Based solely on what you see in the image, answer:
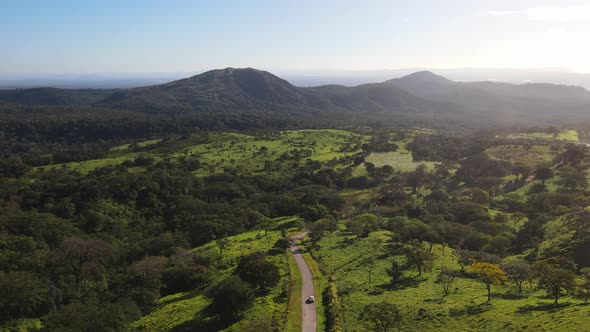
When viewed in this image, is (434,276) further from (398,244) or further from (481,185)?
(481,185)

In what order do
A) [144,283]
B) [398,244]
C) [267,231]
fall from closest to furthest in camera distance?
[144,283] → [398,244] → [267,231]

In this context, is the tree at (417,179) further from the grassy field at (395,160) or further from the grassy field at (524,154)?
the grassy field at (524,154)

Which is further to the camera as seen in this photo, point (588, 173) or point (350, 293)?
point (588, 173)

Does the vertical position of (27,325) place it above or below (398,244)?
below

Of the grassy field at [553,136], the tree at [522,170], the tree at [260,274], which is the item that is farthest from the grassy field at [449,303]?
the grassy field at [553,136]

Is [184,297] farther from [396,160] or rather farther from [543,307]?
[396,160]

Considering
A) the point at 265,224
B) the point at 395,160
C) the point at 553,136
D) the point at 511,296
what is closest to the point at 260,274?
the point at 511,296

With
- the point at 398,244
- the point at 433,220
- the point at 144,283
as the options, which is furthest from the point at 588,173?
the point at 144,283
